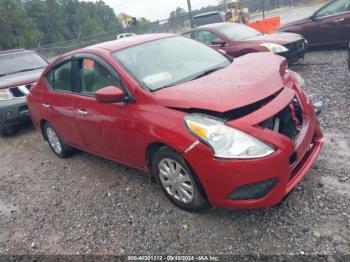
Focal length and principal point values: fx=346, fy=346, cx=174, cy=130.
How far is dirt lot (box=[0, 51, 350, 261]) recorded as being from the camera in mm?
2895

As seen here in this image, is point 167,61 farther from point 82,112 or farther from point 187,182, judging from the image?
point 187,182

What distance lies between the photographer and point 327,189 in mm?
3340

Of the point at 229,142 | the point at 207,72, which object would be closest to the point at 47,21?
the point at 207,72

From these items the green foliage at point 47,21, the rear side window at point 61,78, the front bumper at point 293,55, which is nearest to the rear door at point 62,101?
the rear side window at point 61,78

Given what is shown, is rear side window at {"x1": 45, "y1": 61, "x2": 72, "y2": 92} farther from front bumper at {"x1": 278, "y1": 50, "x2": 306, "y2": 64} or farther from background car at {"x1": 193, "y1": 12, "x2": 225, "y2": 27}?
background car at {"x1": 193, "y1": 12, "x2": 225, "y2": 27}

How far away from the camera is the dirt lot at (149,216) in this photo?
114 inches

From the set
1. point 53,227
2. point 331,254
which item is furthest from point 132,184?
point 331,254

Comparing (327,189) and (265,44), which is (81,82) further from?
(265,44)

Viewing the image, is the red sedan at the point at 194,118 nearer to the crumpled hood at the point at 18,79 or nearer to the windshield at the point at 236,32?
the crumpled hood at the point at 18,79

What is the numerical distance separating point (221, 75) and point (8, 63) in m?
6.46

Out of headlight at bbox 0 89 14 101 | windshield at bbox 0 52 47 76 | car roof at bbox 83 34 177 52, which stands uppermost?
car roof at bbox 83 34 177 52

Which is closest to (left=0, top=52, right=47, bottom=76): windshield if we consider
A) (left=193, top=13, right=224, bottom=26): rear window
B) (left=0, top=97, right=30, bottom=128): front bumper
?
(left=0, top=97, right=30, bottom=128): front bumper

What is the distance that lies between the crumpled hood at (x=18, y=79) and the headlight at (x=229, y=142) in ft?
17.5

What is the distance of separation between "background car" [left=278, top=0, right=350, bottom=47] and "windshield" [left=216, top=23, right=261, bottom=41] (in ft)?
5.03
